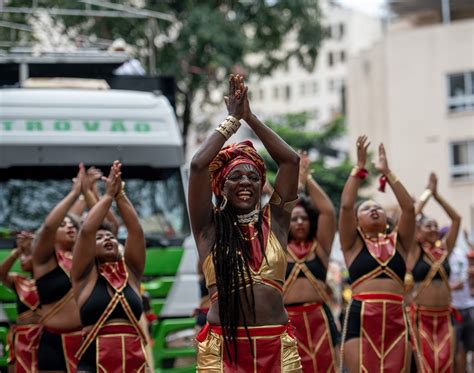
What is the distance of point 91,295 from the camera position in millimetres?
7973

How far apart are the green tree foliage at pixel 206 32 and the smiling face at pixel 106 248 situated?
12903 millimetres

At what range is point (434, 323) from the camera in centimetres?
1075

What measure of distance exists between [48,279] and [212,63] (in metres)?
14.5

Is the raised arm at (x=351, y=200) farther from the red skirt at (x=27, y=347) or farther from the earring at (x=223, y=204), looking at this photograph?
the red skirt at (x=27, y=347)

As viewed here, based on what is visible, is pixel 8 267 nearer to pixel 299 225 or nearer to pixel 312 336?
pixel 299 225

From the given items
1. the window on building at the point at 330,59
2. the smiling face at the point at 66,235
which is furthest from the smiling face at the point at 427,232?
the window on building at the point at 330,59

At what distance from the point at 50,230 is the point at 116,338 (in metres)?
1.11

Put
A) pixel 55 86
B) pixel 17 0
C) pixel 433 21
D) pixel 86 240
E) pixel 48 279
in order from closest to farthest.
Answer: pixel 86 240 → pixel 48 279 → pixel 55 86 → pixel 17 0 → pixel 433 21

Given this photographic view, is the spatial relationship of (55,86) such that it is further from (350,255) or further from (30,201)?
(350,255)

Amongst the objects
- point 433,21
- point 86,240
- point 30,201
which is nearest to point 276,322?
point 86,240

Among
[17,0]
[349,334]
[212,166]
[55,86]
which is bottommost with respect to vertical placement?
[349,334]

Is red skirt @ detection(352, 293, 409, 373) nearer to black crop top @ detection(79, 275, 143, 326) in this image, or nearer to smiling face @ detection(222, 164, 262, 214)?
black crop top @ detection(79, 275, 143, 326)

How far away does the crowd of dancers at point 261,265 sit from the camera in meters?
6.05

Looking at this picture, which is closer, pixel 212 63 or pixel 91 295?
pixel 91 295
